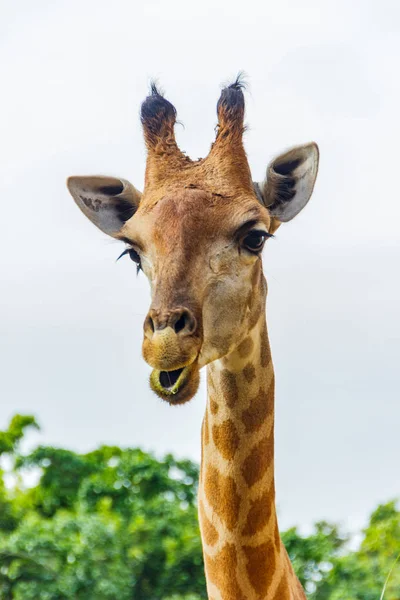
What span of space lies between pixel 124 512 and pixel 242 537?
11.9 meters

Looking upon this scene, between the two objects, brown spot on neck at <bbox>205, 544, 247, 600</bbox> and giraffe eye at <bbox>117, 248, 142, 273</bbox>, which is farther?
giraffe eye at <bbox>117, 248, 142, 273</bbox>

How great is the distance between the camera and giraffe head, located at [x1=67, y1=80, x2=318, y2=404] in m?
4.84

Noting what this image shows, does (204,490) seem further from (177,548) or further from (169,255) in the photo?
(177,548)

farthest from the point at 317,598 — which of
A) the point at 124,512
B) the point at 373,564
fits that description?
the point at 124,512

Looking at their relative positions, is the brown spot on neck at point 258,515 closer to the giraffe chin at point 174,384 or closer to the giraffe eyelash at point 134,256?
the giraffe chin at point 174,384

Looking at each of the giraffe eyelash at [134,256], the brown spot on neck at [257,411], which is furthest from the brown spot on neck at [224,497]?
the giraffe eyelash at [134,256]

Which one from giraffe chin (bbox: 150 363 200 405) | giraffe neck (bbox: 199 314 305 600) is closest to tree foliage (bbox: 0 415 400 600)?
giraffe neck (bbox: 199 314 305 600)

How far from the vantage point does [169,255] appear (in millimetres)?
5098

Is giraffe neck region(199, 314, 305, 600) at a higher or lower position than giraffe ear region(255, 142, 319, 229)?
lower

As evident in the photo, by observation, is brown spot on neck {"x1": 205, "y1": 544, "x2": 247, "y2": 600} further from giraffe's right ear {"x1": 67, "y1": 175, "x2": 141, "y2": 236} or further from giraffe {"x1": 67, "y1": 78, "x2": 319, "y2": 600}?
giraffe's right ear {"x1": 67, "y1": 175, "x2": 141, "y2": 236}

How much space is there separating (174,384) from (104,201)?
1.88 meters

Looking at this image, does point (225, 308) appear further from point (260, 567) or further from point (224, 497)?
point (260, 567)

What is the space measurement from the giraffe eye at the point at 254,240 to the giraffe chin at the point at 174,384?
83cm

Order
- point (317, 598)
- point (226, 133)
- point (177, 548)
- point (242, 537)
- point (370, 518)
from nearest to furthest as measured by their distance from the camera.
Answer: point (242, 537) → point (226, 133) → point (317, 598) → point (177, 548) → point (370, 518)
